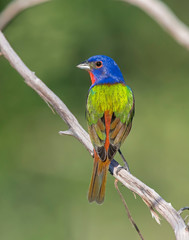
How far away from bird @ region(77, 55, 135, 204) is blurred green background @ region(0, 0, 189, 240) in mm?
2137

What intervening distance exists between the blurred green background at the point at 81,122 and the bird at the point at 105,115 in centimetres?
214

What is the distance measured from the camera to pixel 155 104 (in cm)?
722

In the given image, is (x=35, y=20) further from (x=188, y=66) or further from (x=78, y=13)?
(x=188, y=66)

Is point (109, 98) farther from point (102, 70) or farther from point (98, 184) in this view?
point (98, 184)

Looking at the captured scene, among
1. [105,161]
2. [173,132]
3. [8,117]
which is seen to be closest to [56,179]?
[8,117]

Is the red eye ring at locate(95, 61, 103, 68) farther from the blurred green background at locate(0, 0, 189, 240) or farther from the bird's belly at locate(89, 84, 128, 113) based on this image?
the blurred green background at locate(0, 0, 189, 240)

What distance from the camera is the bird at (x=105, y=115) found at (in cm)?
358

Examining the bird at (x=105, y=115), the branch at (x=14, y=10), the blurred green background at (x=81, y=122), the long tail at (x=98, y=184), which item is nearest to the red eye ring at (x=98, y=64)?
the bird at (x=105, y=115)

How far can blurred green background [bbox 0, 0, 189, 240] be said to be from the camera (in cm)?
627

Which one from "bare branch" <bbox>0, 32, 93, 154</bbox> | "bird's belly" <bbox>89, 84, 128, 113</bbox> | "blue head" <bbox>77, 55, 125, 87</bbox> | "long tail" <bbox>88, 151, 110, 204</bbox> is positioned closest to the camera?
"bare branch" <bbox>0, 32, 93, 154</bbox>

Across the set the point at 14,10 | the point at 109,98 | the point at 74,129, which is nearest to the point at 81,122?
the point at 109,98

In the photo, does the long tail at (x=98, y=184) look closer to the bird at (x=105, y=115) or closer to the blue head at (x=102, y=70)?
the bird at (x=105, y=115)

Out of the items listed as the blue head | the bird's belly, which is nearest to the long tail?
the bird's belly

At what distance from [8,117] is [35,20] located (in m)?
1.24
